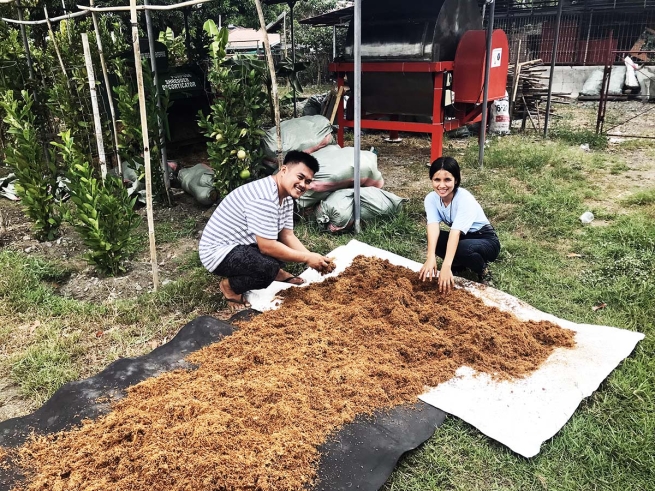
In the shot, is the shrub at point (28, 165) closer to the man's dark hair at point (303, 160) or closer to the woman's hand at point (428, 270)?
the man's dark hair at point (303, 160)

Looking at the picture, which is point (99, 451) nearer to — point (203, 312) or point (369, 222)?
point (203, 312)

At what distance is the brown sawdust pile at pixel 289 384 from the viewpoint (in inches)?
73.3

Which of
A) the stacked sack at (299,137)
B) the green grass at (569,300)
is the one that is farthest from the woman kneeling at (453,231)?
the stacked sack at (299,137)

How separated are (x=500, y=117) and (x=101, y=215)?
7464 mm

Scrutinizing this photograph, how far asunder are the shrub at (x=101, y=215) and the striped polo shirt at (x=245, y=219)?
83 centimetres

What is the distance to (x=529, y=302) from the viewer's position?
3445 mm

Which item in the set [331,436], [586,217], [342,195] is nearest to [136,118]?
[342,195]

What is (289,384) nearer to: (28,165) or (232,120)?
(232,120)

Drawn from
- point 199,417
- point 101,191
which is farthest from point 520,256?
point 101,191

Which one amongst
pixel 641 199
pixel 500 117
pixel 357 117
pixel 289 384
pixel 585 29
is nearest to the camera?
pixel 289 384

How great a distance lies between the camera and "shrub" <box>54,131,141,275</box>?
360 cm

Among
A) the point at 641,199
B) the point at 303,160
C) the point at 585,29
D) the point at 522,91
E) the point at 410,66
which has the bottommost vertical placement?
the point at 641,199

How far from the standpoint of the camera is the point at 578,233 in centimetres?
455

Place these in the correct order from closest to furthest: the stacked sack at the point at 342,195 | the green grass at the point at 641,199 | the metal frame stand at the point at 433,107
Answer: the stacked sack at the point at 342,195 → the green grass at the point at 641,199 → the metal frame stand at the point at 433,107
